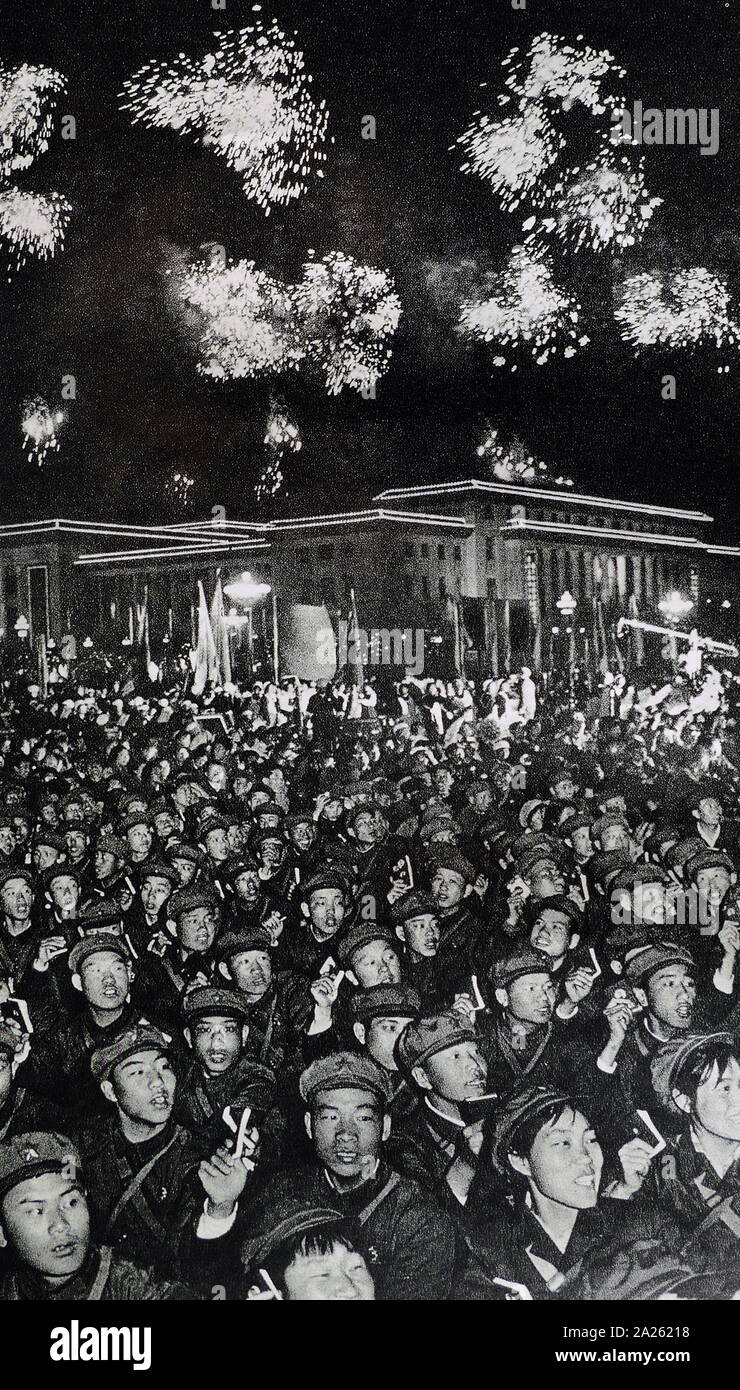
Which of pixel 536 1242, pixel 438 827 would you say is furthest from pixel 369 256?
pixel 536 1242

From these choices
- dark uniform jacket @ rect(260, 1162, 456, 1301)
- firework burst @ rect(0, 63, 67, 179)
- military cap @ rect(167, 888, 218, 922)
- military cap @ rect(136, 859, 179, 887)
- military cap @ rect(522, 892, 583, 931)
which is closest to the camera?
dark uniform jacket @ rect(260, 1162, 456, 1301)

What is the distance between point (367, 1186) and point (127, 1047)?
1.07m

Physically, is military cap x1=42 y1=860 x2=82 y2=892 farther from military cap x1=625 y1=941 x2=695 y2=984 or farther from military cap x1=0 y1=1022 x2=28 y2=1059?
military cap x1=625 y1=941 x2=695 y2=984

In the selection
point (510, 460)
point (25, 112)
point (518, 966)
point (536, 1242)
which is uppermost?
point (25, 112)

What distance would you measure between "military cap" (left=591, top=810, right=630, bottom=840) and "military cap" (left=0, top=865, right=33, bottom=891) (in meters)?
2.44

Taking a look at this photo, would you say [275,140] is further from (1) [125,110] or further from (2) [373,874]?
(2) [373,874]

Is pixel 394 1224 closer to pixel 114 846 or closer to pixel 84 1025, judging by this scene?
pixel 84 1025

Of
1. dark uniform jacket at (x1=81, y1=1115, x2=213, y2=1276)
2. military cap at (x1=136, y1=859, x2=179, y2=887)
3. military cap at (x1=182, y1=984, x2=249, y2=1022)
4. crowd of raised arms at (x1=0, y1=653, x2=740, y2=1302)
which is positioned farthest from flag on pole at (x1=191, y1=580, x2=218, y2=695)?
dark uniform jacket at (x1=81, y1=1115, x2=213, y2=1276)

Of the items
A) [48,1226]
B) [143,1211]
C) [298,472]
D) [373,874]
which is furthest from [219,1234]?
[298,472]

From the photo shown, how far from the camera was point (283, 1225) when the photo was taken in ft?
A: 16.3

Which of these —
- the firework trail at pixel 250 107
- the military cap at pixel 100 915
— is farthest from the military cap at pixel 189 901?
the firework trail at pixel 250 107

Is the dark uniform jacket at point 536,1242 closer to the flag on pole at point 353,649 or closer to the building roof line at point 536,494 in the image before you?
the flag on pole at point 353,649

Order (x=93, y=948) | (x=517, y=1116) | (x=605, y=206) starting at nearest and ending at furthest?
(x=517, y=1116) → (x=93, y=948) → (x=605, y=206)

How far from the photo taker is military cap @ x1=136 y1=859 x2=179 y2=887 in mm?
5660
